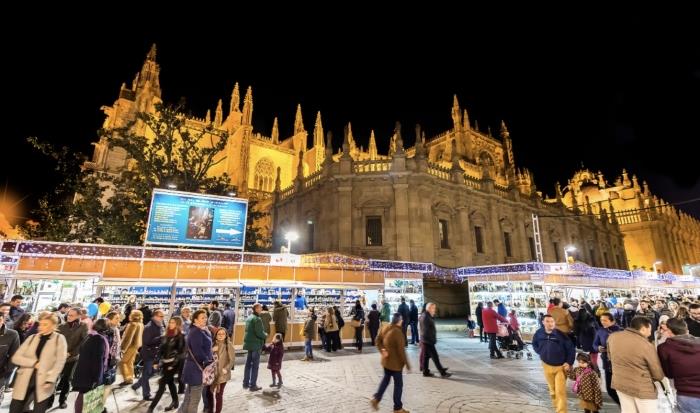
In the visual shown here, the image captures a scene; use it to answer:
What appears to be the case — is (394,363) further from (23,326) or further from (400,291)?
(400,291)

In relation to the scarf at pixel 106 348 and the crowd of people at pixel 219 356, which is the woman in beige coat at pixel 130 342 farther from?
the scarf at pixel 106 348

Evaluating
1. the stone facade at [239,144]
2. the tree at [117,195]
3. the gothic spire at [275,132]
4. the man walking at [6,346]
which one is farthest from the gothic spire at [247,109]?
the man walking at [6,346]

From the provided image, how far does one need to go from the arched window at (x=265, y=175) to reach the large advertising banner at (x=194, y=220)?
28.7 m

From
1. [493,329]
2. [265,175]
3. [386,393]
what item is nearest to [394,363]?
[386,393]

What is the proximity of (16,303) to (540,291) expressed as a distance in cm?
1754

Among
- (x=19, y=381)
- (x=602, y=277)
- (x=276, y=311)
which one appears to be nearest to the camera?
(x=19, y=381)

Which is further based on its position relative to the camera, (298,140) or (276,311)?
(298,140)

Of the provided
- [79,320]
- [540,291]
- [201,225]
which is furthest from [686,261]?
[79,320]

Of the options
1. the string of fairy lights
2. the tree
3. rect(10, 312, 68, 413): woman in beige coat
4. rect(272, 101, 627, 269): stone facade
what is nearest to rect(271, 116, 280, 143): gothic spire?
rect(272, 101, 627, 269): stone facade

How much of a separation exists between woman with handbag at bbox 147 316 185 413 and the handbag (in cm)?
116

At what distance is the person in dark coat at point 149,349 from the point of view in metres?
6.76

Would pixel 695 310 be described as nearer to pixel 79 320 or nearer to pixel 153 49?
pixel 79 320

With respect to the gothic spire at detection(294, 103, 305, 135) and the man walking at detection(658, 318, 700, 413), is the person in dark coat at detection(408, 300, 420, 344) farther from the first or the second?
the gothic spire at detection(294, 103, 305, 135)

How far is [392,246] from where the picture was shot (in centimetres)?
2144
